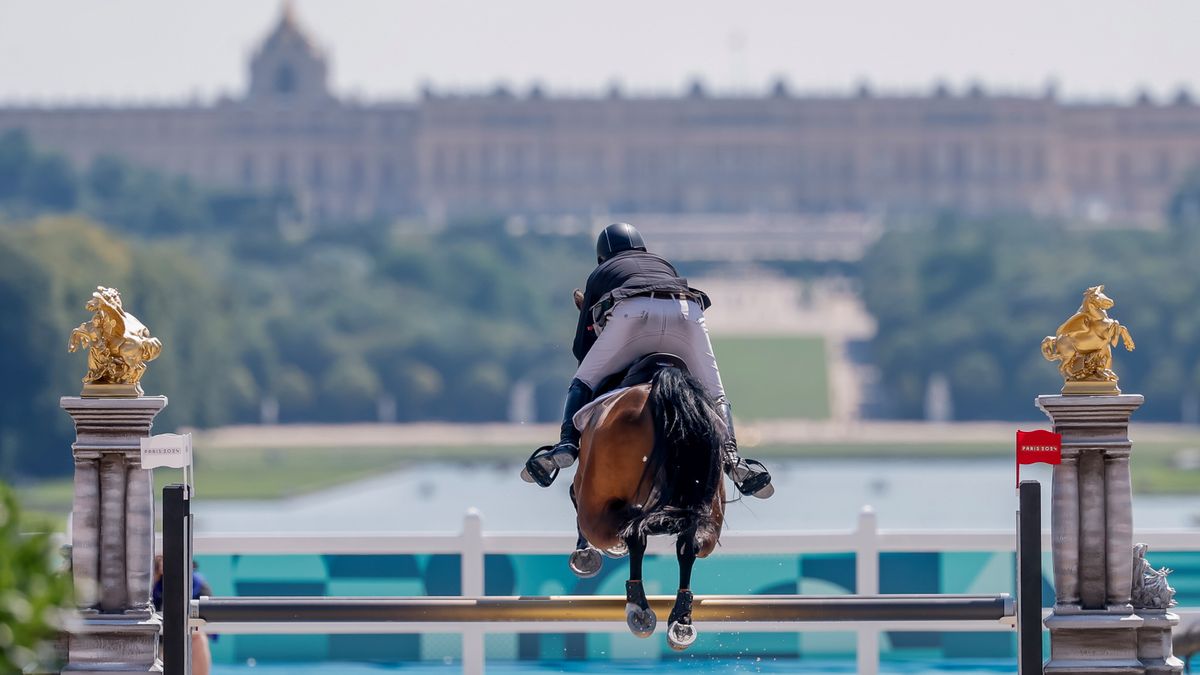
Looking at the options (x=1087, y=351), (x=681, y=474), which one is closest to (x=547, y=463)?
(x=681, y=474)

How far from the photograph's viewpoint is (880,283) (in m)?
81.3

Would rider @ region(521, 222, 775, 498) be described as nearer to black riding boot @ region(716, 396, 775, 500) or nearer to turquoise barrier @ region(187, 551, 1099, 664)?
black riding boot @ region(716, 396, 775, 500)

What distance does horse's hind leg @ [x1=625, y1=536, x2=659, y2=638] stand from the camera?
7965mm

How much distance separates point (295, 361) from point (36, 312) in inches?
765

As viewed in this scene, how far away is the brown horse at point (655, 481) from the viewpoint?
8.06 metres

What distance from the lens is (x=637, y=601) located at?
26.3ft

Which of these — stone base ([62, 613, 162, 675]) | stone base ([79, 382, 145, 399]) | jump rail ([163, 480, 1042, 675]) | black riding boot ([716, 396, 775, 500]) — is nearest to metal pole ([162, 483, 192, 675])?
jump rail ([163, 480, 1042, 675])

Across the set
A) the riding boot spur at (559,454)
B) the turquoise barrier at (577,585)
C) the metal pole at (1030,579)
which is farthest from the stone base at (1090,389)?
the turquoise barrier at (577,585)

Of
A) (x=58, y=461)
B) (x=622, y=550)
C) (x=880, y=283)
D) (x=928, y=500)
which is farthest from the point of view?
(x=880, y=283)

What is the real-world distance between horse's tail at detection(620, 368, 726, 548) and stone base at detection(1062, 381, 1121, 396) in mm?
1370

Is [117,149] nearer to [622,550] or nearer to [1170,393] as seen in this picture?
[1170,393]

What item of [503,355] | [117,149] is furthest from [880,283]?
[117,149]

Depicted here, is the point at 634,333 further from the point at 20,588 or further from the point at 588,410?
the point at 20,588

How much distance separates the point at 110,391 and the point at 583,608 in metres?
1.80
